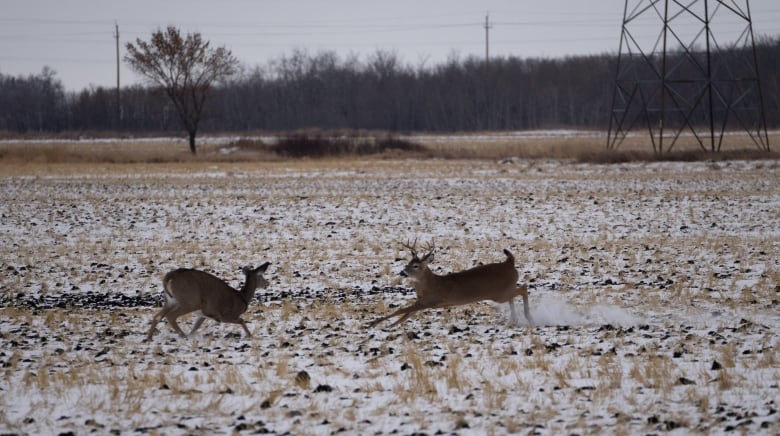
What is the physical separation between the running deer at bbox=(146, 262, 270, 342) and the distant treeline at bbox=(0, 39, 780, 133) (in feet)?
340

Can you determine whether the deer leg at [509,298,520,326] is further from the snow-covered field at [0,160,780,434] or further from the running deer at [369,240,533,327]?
the snow-covered field at [0,160,780,434]

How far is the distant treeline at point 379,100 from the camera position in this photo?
11962cm

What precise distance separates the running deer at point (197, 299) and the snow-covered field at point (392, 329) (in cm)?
25

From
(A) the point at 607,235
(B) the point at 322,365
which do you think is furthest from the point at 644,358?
(A) the point at 607,235

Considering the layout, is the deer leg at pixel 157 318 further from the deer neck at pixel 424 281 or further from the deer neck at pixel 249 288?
the deer neck at pixel 424 281

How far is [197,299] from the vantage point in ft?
37.8

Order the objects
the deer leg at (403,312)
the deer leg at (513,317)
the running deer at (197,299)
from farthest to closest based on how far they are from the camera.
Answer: the deer leg at (513,317) < the deer leg at (403,312) < the running deer at (197,299)

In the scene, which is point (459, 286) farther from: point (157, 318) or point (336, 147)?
point (336, 147)

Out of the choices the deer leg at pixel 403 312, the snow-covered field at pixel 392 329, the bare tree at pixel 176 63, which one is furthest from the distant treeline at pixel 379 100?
the deer leg at pixel 403 312

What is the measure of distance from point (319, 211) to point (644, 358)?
59.0 feet

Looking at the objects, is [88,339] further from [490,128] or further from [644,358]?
[490,128]

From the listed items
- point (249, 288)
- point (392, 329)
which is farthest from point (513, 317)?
point (249, 288)

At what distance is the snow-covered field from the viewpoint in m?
7.83

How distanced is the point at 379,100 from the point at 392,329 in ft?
385
